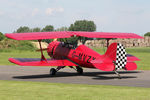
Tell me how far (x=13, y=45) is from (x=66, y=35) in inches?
1736

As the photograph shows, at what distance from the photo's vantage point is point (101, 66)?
15.7 m

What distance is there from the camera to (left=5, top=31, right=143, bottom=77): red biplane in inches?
622

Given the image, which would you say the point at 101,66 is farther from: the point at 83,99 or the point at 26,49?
the point at 26,49

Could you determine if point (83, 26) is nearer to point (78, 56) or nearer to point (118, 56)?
point (78, 56)

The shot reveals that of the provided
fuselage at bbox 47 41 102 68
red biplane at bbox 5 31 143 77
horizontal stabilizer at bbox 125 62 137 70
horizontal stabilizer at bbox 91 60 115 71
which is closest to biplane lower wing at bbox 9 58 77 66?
red biplane at bbox 5 31 143 77

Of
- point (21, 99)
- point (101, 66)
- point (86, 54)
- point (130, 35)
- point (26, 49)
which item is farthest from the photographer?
point (26, 49)

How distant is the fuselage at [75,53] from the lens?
17172 mm

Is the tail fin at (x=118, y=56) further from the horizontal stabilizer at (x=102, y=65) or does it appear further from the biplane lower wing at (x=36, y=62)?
the biplane lower wing at (x=36, y=62)

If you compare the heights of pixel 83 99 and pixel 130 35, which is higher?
pixel 130 35

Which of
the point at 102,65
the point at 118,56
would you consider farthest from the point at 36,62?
the point at 118,56

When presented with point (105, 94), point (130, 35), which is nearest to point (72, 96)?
point (105, 94)

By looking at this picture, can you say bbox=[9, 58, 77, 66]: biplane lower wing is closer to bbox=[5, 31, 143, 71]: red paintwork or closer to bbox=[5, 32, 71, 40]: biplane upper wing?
bbox=[5, 31, 143, 71]: red paintwork

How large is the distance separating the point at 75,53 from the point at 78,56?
396 millimetres

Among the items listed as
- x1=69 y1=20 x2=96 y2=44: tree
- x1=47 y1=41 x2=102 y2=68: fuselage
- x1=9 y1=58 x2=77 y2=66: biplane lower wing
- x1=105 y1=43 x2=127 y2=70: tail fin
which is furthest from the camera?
x1=69 y1=20 x2=96 y2=44: tree
